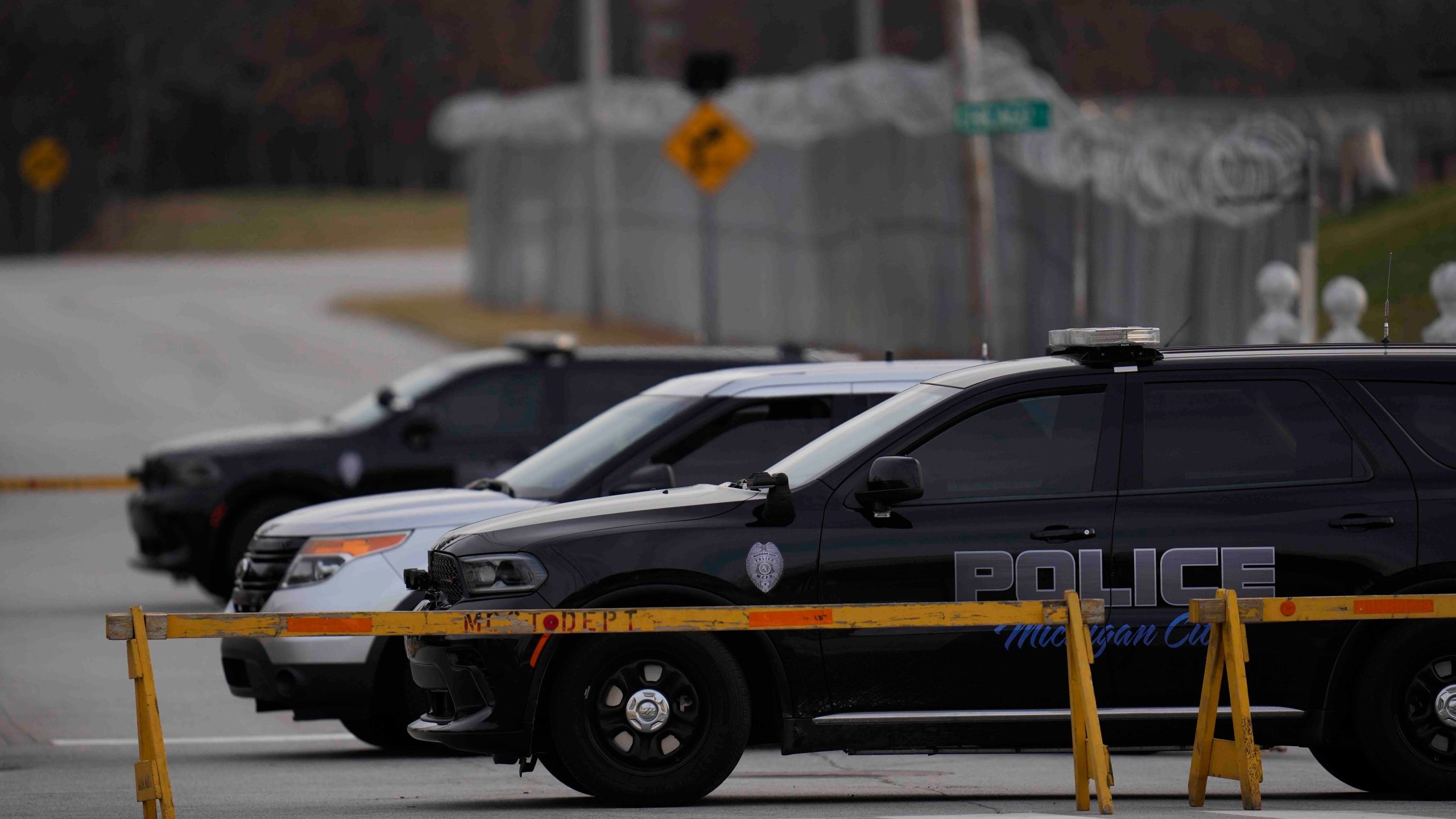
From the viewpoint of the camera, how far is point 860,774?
31.1 feet

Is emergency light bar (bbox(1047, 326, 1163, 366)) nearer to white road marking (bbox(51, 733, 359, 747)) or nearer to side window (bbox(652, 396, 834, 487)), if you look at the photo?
side window (bbox(652, 396, 834, 487))

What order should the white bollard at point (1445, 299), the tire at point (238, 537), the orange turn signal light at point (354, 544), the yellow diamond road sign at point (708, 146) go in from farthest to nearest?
the yellow diamond road sign at point (708, 146) → the white bollard at point (1445, 299) → the tire at point (238, 537) → the orange turn signal light at point (354, 544)

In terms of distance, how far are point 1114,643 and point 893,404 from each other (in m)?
1.24

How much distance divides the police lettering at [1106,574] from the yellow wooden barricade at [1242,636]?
220 millimetres

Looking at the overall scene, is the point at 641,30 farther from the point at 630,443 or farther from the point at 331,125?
the point at 630,443

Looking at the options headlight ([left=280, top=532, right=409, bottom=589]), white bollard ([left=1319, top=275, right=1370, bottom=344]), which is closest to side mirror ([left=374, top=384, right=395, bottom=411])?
headlight ([left=280, top=532, right=409, bottom=589])

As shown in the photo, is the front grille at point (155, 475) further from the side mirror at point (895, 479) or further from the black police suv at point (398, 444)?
the side mirror at point (895, 479)

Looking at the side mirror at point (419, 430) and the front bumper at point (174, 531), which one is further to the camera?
the front bumper at point (174, 531)

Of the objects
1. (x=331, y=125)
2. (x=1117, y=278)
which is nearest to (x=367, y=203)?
(x=331, y=125)

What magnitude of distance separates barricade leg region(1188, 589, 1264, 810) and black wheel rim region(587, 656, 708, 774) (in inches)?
67.3

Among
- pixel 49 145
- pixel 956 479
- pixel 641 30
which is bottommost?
pixel 956 479

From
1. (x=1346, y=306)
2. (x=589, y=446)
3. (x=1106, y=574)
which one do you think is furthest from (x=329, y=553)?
(x=1346, y=306)

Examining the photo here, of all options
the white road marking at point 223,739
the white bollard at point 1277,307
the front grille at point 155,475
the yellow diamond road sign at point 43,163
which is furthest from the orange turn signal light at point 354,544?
the yellow diamond road sign at point 43,163

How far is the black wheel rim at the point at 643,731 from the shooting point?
25.9 ft
